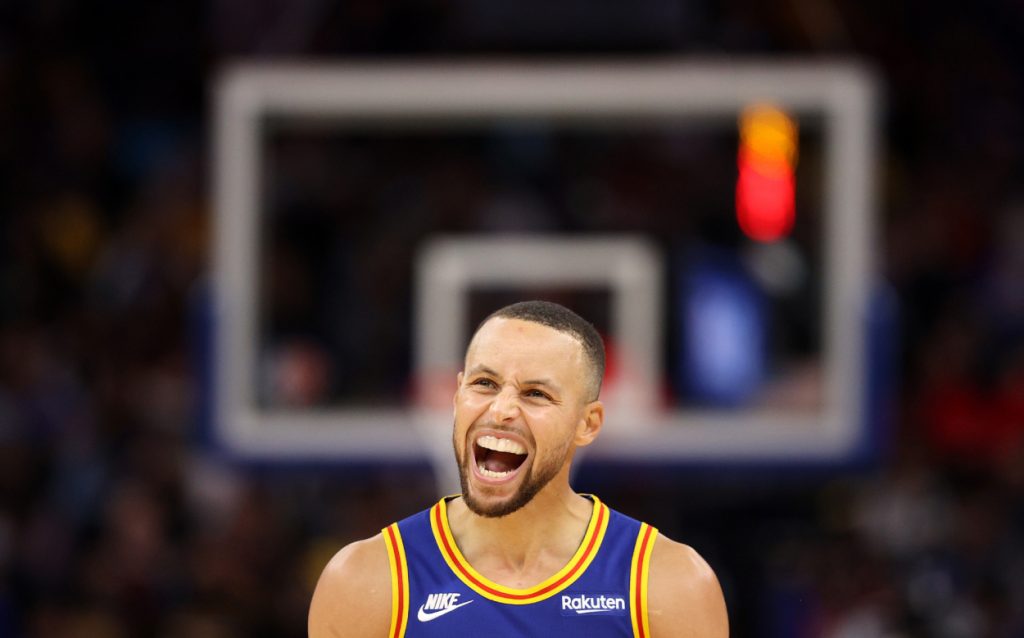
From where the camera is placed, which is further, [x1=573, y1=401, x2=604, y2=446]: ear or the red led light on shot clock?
the red led light on shot clock

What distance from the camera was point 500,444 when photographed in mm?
3498

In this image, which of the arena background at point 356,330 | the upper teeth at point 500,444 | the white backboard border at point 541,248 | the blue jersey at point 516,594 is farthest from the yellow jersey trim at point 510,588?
the arena background at point 356,330

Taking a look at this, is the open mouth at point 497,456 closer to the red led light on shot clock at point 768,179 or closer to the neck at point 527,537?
the neck at point 527,537

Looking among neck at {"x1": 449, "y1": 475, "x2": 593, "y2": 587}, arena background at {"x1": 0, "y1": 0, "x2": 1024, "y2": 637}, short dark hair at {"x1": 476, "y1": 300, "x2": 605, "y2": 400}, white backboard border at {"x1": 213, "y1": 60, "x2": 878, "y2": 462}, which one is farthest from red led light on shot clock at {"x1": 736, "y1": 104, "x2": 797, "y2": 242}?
neck at {"x1": 449, "y1": 475, "x2": 593, "y2": 587}

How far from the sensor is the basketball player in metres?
3.48

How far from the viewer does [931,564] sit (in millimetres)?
8469

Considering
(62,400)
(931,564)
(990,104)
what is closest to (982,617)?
(931,564)

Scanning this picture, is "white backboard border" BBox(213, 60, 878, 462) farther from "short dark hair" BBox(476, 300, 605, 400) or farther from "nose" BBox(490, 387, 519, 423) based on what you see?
"nose" BBox(490, 387, 519, 423)

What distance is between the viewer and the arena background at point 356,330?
8367 millimetres

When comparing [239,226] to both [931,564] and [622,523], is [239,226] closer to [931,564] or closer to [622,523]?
[931,564]

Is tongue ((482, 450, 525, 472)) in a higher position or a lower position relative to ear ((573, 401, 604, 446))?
lower

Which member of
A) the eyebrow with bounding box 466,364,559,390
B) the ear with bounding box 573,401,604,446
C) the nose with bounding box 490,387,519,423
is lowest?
the ear with bounding box 573,401,604,446

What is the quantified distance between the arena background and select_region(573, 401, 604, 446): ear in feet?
14.0

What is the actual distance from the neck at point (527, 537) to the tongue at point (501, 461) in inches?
3.9
